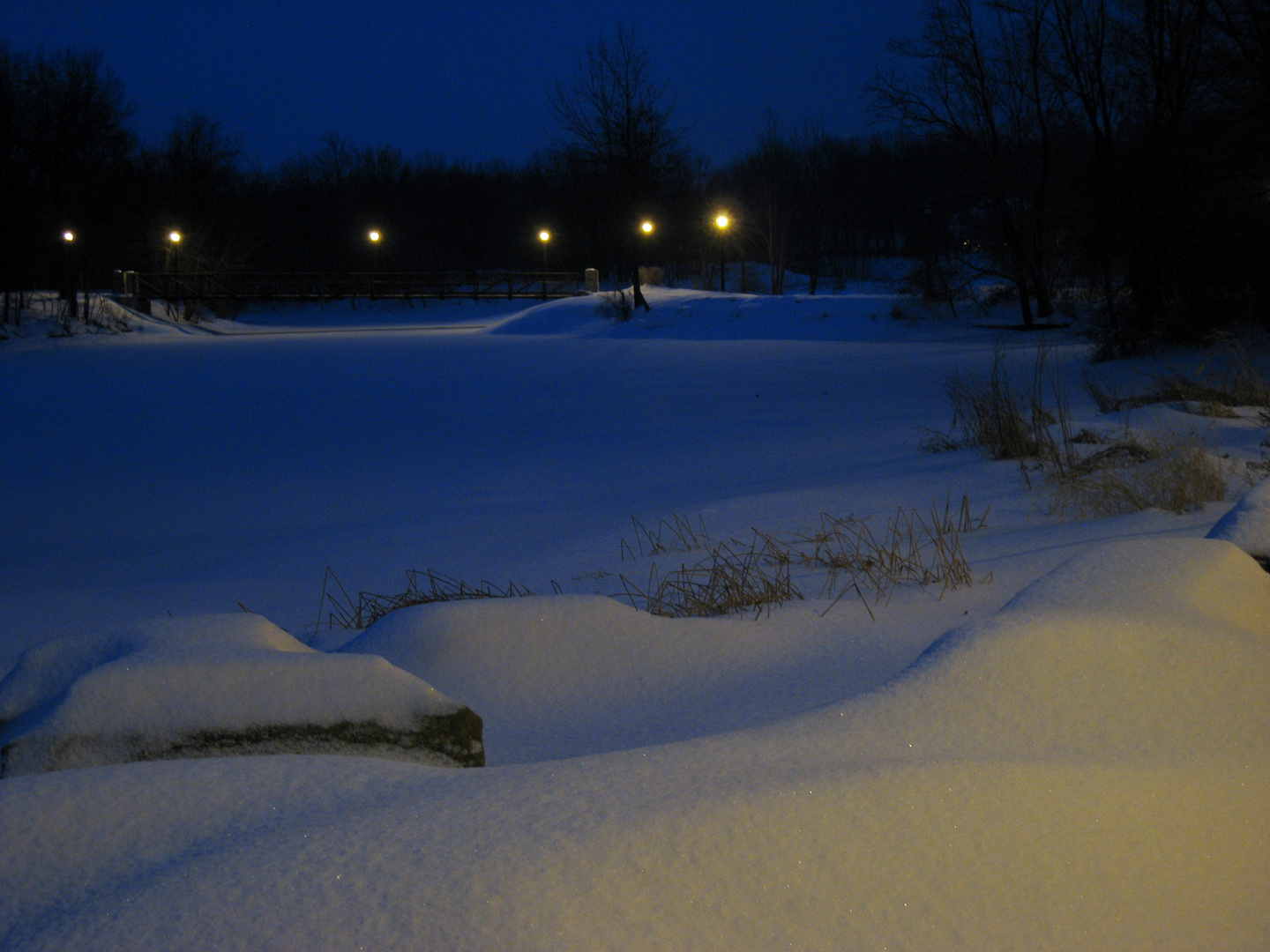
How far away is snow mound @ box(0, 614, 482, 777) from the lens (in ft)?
6.08

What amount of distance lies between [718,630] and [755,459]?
20.2ft

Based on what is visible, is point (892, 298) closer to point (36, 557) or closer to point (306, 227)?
point (36, 557)

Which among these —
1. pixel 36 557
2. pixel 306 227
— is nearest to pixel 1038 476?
pixel 36 557

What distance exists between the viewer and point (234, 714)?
75.3 inches

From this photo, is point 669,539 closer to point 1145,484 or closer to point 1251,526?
point 1145,484

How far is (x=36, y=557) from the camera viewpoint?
6879 millimetres

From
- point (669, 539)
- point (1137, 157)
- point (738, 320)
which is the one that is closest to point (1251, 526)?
point (669, 539)

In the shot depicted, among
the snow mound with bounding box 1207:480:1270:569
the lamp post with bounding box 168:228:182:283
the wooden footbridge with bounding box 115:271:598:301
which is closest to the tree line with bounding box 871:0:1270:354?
the snow mound with bounding box 1207:480:1270:569

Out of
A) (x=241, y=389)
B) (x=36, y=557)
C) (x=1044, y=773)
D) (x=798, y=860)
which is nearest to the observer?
(x=798, y=860)

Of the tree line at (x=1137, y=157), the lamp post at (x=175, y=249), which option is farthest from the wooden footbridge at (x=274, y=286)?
the tree line at (x=1137, y=157)

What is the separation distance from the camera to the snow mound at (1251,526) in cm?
308

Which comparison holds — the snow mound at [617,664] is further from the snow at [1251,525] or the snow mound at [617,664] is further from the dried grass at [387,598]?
the snow at [1251,525]

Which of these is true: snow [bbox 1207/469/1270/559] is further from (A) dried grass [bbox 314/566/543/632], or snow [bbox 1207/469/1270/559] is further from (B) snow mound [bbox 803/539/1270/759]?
(A) dried grass [bbox 314/566/543/632]

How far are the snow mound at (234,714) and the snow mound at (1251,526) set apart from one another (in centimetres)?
255
